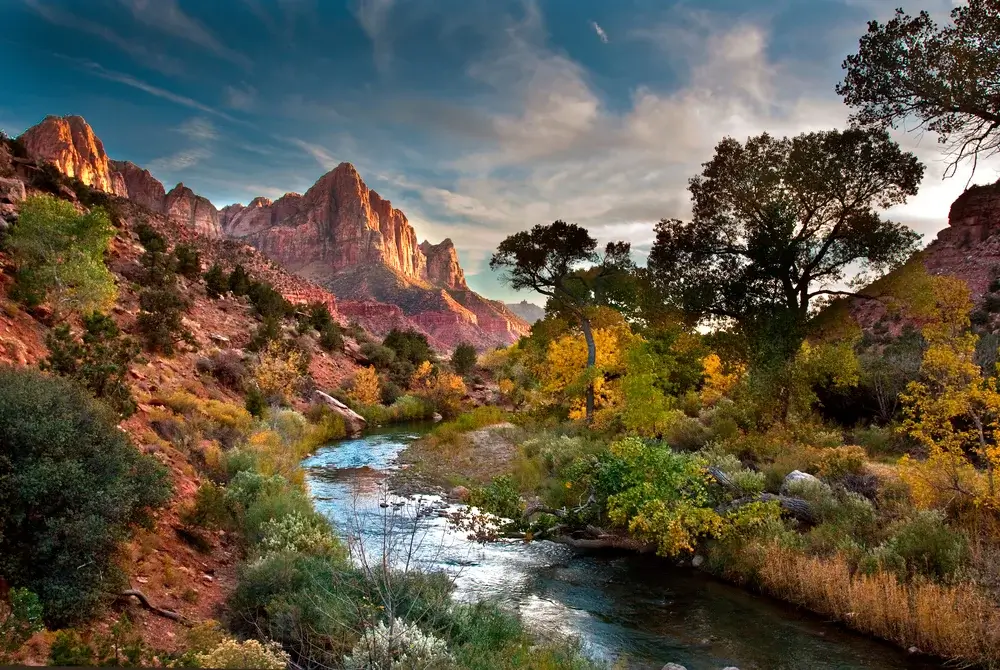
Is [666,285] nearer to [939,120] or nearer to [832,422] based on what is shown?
[832,422]

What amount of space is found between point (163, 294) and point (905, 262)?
26590 millimetres

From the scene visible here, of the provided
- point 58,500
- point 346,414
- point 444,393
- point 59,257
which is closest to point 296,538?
point 58,500

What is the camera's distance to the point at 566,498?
1398cm

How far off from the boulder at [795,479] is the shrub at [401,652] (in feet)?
30.2

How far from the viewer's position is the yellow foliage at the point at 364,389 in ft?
117

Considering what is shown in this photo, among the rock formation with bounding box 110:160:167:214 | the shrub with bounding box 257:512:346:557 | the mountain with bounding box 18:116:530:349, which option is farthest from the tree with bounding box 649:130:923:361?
the rock formation with bounding box 110:160:167:214

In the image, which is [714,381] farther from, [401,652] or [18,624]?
[18,624]

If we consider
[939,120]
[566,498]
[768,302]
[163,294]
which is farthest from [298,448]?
[939,120]

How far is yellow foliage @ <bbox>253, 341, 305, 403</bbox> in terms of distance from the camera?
26.1m

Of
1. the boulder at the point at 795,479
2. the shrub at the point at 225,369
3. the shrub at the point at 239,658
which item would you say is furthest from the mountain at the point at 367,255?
the shrub at the point at 239,658

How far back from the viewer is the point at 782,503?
35.8ft

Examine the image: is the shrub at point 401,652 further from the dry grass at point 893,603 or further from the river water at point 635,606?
the dry grass at point 893,603

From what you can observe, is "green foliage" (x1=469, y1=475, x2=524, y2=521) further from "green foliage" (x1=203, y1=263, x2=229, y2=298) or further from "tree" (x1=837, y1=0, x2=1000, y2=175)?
"green foliage" (x1=203, y1=263, x2=229, y2=298)

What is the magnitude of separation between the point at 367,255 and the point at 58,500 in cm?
14316
